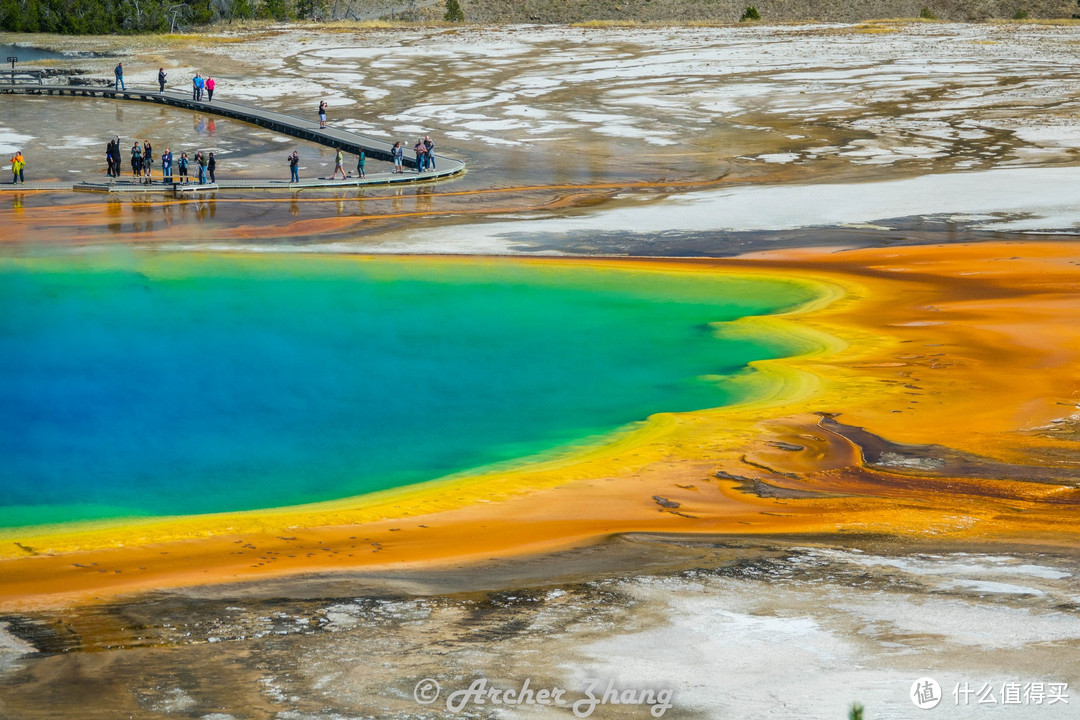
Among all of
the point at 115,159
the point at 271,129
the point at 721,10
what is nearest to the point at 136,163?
the point at 115,159

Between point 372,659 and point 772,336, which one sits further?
point 772,336

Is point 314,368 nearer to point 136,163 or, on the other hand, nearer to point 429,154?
point 429,154

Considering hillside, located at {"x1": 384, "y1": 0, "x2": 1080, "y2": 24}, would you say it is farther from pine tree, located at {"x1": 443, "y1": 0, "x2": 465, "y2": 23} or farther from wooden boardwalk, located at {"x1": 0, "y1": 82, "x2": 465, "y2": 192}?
wooden boardwalk, located at {"x1": 0, "y1": 82, "x2": 465, "y2": 192}

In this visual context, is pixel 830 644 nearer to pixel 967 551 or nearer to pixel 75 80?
pixel 967 551

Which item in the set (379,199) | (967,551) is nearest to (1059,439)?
(967,551)

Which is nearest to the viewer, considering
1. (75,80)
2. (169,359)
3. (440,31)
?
(169,359)

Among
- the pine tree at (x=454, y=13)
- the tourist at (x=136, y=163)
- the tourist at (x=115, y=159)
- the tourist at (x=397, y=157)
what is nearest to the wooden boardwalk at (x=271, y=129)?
the tourist at (x=397, y=157)

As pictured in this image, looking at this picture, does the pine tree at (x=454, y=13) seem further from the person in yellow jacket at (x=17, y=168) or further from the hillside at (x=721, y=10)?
the person in yellow jacket at (x=17, y=168)
